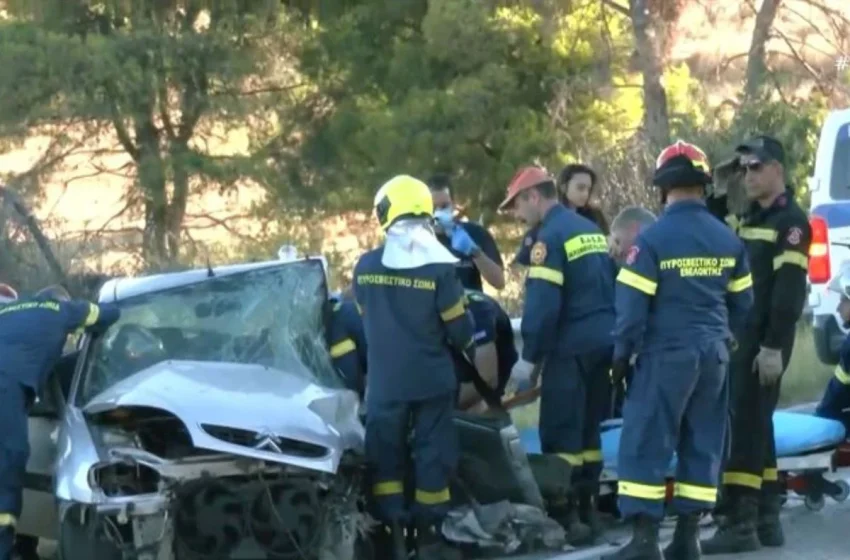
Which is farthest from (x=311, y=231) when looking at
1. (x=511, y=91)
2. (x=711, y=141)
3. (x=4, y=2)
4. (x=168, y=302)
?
(x=168, y=302)

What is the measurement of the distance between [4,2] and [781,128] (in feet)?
44.4

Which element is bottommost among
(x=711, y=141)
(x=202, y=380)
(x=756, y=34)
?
A: (x=202, y=380)

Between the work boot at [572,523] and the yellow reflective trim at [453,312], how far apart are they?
1.22 m

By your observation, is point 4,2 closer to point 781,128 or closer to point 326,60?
point 326,60

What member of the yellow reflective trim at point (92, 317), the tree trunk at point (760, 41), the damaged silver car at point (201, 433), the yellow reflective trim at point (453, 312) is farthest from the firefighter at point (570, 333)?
the tree trunk at point (760, 41)

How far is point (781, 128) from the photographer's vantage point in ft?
74.0

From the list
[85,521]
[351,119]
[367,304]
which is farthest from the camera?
[351,119]

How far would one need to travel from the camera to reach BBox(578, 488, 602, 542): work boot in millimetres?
8242

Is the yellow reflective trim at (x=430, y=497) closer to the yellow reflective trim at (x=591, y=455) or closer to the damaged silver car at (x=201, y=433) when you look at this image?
the damaged silver car at (x=201, y=433)

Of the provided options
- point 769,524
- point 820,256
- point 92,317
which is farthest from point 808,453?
point 820,256

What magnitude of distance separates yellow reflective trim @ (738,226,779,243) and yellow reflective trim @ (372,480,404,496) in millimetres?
2033

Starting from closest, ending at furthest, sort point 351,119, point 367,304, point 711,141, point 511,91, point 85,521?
point 85,521 < point 367,304 < point 711,141 < point 511,91 < point 351,119

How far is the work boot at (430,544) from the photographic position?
25.2 feet

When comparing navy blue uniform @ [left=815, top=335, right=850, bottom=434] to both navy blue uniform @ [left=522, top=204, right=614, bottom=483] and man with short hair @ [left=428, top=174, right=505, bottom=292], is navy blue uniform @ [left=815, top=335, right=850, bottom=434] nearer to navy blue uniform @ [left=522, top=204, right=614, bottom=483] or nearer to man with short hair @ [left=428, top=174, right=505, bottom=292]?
navy blue uniform @ [left=522, top=204, right=614, bottom=483]
